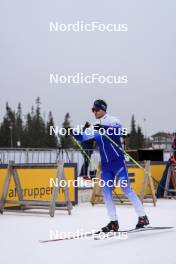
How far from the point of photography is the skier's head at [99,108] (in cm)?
769

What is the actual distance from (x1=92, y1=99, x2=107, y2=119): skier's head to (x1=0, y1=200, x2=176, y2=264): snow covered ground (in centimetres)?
172

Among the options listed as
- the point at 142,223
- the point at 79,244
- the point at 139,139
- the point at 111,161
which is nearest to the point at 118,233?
the point at 142,223

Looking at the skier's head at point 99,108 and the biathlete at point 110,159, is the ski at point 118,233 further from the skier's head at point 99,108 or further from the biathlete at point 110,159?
the skier's head at point 99,108

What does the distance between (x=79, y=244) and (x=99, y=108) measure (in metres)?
2.04

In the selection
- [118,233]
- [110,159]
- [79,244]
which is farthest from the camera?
[110,159]

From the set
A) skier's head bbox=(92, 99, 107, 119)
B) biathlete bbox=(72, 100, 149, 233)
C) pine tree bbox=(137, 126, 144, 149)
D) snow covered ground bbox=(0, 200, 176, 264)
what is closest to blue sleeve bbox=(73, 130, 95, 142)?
biathlete bbox=(72, 100, 149, 233)

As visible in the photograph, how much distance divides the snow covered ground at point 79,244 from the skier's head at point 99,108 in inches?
67.6

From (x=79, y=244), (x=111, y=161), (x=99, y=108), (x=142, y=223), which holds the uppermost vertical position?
(x=99, y=108)

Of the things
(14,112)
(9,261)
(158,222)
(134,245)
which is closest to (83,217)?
(158,222)

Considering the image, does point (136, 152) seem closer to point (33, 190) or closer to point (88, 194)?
point (88, 194)

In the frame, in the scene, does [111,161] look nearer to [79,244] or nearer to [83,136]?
[83,136]

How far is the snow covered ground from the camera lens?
221 inches

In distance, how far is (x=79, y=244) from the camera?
6.56m

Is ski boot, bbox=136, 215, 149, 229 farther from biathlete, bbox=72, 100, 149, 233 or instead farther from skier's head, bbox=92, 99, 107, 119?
skier's head, bbox=92, 99, 107, 119
